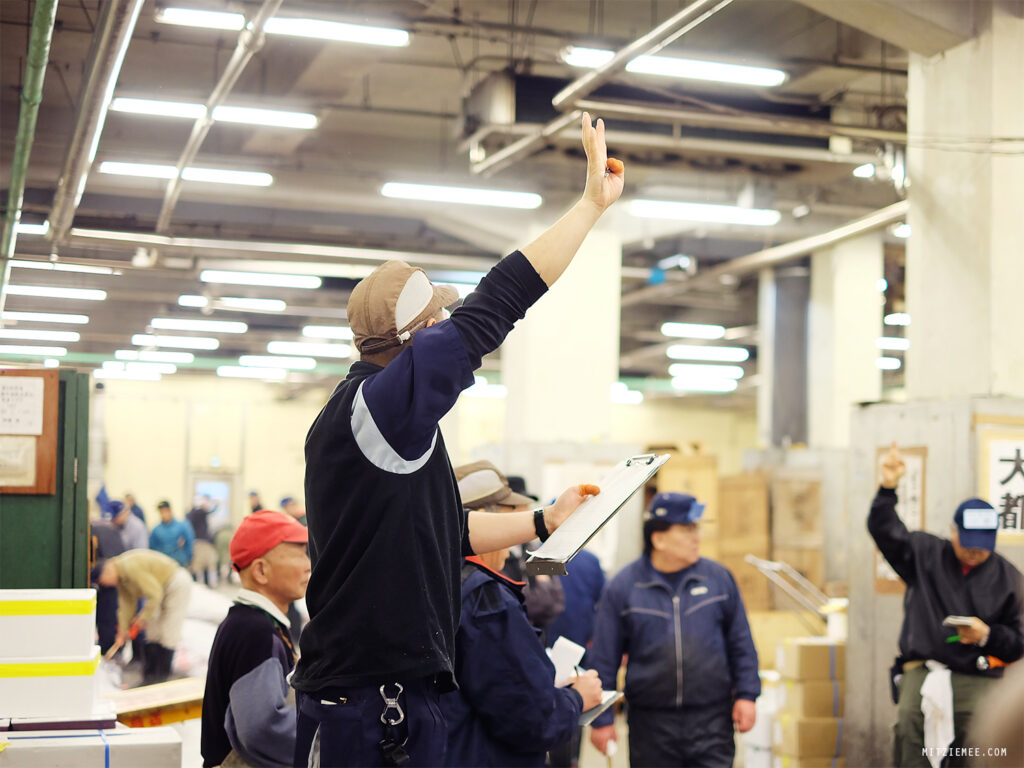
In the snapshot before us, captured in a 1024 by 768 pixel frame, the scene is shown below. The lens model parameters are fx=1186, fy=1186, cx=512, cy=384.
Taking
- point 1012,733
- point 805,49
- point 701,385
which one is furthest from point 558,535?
point 701,385

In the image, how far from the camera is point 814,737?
7.06 meters

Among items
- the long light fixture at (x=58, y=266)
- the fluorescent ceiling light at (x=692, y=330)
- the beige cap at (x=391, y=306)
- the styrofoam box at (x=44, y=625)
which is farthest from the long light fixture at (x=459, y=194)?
the fluorescent ceiling light at (x=692, y=330)

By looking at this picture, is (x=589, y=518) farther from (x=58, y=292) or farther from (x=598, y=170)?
(x=58, y=292)

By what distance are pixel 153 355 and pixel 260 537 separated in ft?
30.8

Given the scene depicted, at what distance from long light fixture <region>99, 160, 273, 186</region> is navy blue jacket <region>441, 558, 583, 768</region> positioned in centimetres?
817

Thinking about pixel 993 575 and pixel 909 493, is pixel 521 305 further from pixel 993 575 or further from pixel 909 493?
pixel 909 493

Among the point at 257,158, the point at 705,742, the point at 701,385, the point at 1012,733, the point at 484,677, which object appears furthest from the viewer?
the point at 701,385

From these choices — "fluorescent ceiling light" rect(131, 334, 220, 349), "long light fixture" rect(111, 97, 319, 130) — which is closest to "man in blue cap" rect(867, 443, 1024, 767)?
"long light fixture" rect(111, 97, 319, 130)

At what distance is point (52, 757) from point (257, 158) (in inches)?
402

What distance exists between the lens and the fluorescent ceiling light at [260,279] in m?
13.7

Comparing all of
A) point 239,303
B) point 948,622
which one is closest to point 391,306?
point 948,622

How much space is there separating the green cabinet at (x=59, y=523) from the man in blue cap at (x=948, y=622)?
11.8ft

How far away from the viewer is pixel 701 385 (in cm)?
2777

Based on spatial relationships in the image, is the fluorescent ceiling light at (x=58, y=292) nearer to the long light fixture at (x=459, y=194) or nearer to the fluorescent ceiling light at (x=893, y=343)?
the long light fixture at (x=459, y=194)
